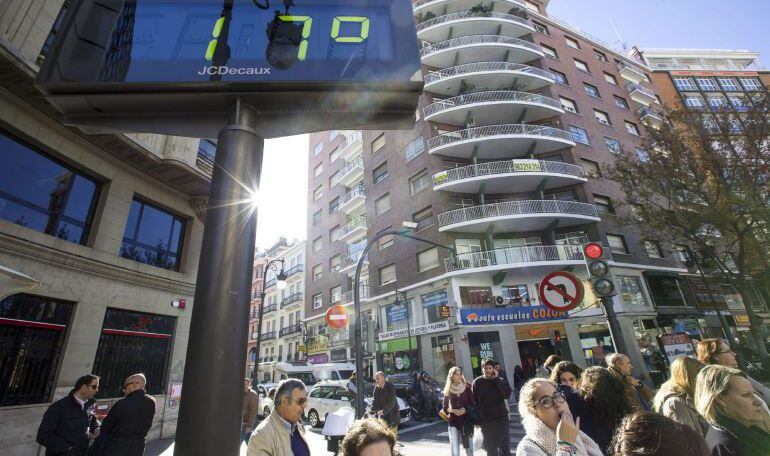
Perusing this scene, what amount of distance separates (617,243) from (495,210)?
9334 millimetres

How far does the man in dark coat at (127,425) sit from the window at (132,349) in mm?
4623

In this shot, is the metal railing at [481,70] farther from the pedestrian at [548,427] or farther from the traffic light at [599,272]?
the pedestrian at [548,427]

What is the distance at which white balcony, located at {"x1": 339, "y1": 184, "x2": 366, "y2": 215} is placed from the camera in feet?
96.4

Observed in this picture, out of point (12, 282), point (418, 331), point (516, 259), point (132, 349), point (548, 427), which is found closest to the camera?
point (548, 427)

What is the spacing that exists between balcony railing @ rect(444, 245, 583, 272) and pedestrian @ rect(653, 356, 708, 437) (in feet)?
55.5

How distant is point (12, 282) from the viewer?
313cm

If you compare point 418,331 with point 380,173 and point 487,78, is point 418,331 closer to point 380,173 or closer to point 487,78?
point 380,173

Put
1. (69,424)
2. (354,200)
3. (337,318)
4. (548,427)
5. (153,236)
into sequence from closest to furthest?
(548,427)
(69,424)
(337,318)
(153,236)
(354,200)

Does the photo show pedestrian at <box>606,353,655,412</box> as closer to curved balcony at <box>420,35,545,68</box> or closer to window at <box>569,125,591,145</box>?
curved balcony at <box>420,35,545,68</box>

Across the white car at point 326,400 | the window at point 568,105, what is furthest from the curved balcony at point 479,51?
the white car at point 326,400

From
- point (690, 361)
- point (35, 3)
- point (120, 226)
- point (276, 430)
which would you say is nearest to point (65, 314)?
point (120, 226)

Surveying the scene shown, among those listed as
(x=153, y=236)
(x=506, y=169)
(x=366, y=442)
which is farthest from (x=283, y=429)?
(x=506, y=169)

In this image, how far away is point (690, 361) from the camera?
3.30 meters

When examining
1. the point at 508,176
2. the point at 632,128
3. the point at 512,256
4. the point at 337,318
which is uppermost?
the point at 632,128
